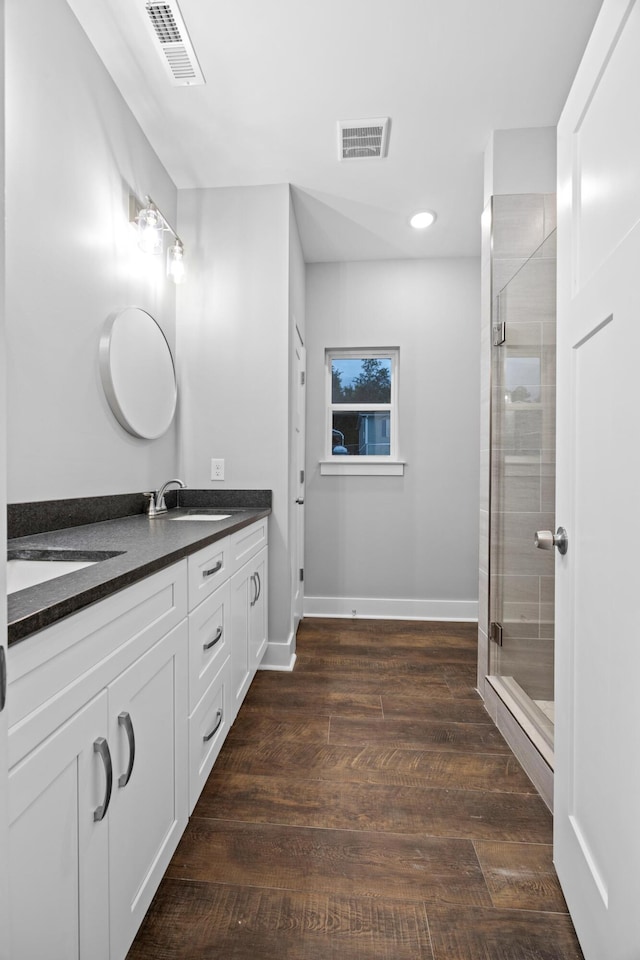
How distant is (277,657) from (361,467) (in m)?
1.50

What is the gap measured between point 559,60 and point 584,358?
1.49 m

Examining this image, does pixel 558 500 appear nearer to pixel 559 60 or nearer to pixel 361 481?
pixel 559 60

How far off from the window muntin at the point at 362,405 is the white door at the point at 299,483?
0.93ft

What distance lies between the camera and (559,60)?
1808mm

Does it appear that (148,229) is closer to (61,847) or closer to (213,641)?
(213,641)

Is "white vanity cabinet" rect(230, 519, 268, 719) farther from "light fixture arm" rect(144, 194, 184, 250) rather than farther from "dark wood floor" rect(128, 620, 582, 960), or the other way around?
"light fixture arm" rect(144, 194, 184, 250)

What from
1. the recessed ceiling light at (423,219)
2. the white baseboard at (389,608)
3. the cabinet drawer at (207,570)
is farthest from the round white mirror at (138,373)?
the white baseboard at (389,608)

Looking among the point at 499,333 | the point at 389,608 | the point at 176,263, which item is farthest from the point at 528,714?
the point at 176,263

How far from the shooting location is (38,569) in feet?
4.06

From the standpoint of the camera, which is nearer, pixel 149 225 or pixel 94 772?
pixel 94 772

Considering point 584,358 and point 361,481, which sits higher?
point 584,358

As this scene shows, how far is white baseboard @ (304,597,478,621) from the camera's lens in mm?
3482

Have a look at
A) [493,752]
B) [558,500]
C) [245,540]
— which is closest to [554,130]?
[558,500]

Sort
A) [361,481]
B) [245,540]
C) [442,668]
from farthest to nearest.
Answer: [361,481], [442,668], [245,540]
